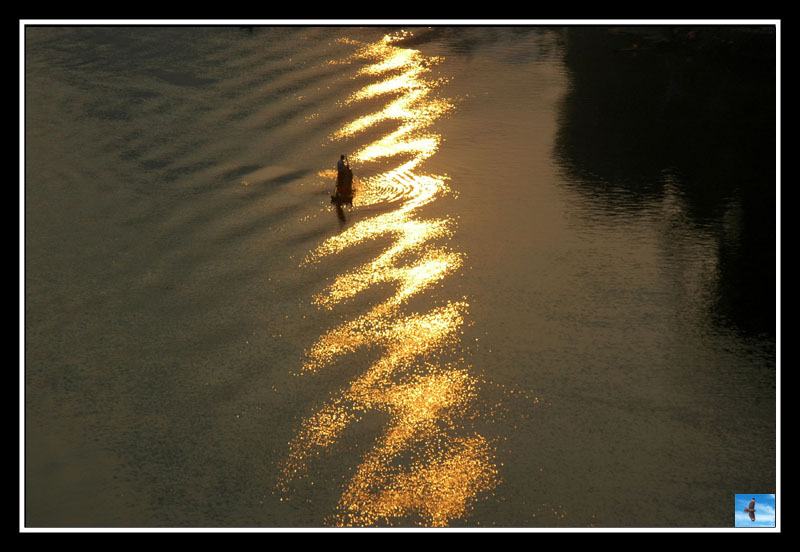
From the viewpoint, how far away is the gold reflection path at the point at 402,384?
1630 centimetres

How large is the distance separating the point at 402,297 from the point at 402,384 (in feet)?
13.7

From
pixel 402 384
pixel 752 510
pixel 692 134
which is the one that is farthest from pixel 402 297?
pixel 692 134

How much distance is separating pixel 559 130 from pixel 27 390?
21.9m

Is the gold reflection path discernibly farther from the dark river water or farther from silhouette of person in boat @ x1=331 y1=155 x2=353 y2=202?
silhouette of person in boat @ x1=331 y1=155 x2=353 y2=202

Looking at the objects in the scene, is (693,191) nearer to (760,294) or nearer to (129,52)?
(760,294)

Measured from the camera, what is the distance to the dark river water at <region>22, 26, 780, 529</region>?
55.1 feet

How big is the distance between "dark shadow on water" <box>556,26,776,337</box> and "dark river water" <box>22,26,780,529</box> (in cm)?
14

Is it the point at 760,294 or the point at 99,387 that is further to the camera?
the point at 760,294

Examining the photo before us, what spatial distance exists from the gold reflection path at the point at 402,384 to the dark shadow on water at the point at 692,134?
6.06 meters

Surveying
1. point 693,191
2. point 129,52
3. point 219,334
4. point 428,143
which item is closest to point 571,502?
point 219,334

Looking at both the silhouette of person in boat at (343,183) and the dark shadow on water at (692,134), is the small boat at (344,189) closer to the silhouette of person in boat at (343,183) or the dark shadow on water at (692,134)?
the silhouette of person in boat at (343,183)

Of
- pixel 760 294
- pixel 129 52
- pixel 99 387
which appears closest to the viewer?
pixel 99 387

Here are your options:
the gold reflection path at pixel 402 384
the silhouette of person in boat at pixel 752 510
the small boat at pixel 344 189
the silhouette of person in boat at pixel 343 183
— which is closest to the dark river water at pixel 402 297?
the gold reflection path at pixel 402 384

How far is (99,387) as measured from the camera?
1961 cm
